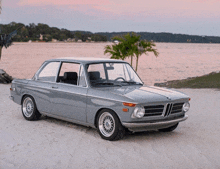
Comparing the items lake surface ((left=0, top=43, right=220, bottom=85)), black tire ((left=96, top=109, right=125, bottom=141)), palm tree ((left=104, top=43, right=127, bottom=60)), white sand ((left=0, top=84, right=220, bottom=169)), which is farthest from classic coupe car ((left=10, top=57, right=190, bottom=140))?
palm tree ((left=104, top=43, right=127, bottom=60))

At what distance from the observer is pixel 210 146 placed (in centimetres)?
696

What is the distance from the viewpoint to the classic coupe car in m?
6.86

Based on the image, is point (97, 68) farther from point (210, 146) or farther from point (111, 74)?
point (210, 146)

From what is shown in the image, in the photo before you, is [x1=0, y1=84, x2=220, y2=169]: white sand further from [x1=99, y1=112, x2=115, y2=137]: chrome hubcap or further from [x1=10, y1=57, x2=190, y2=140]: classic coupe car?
[x1=10, y1=57, x2=190, y2=140]: classic coupe car

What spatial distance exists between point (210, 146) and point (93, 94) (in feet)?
7.75

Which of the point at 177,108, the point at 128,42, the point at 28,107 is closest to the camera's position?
the point at 177,108

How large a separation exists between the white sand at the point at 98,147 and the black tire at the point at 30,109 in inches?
5.3

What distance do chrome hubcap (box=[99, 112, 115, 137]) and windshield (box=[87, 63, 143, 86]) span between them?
83cm

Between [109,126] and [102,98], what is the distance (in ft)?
1.76

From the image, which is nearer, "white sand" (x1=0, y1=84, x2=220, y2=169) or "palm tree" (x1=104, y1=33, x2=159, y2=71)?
"white sand" (x1=0, y1=84, x2=220, y2=169)

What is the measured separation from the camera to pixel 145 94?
Result: 7.16 metres

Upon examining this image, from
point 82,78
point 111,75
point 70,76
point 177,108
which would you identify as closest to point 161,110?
point 177,108

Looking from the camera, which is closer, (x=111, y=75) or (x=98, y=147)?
(x=98, y=147)

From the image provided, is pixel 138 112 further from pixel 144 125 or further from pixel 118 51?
pixel 118 51
